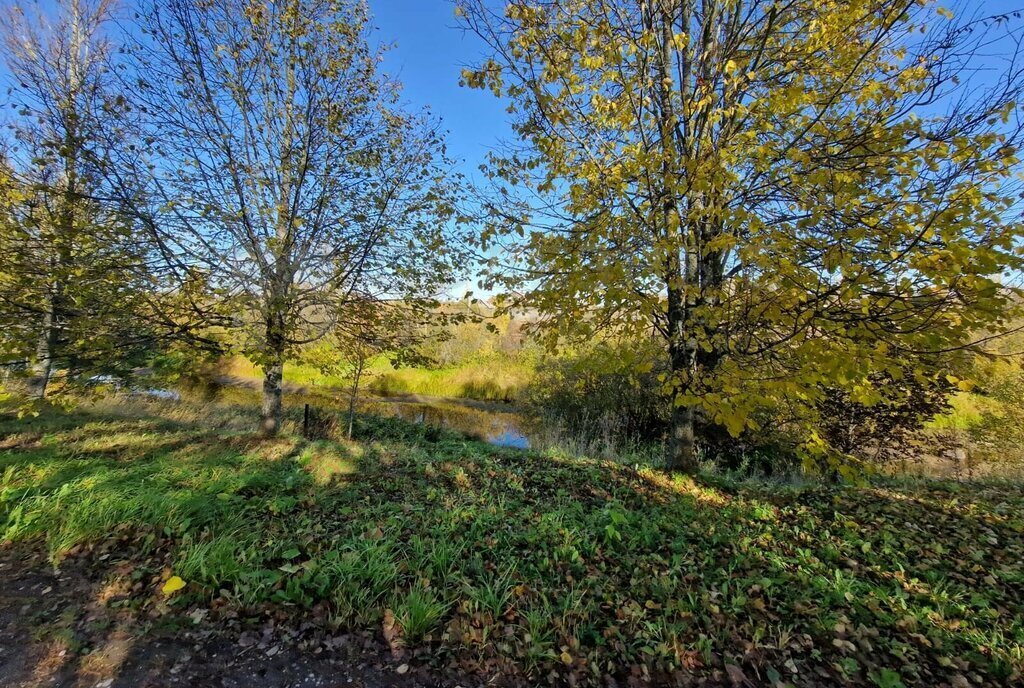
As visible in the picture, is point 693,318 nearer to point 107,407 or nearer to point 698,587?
point 698,587

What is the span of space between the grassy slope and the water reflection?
886cm

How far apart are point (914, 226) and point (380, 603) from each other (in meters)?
4.70

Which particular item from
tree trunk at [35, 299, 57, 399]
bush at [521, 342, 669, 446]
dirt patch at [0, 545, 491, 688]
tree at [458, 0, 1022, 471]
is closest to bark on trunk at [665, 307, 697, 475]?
tree at [458, 0, 1022, 471]

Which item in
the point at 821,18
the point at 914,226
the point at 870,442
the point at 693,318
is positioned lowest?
the point at 870,442

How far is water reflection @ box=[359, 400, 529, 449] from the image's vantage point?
14.6 meters

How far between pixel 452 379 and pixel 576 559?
19.8 metres

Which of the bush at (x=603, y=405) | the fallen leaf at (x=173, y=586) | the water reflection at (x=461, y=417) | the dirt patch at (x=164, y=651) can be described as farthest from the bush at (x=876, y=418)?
the fallen leaf at (x=173, y=586)

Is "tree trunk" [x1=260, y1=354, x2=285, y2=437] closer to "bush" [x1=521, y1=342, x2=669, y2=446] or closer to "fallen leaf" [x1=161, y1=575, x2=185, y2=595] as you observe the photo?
"fallen leaf" [x1=161, y1=575, x2=185, y2=595]

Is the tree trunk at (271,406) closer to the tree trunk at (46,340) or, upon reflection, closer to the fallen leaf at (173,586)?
the tree trunk at (46,340)

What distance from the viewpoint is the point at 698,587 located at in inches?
130

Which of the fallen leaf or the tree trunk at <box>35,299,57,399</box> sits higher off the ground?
the tree trunk at <box>35,299,57,399</box>

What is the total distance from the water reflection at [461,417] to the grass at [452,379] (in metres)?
2.05

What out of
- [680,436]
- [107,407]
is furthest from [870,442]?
[107,407]

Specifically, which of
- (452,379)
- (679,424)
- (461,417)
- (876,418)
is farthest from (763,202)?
(452,379)
